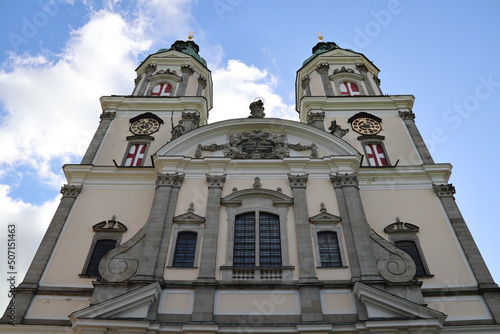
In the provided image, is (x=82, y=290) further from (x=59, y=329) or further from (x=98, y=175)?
(x=98, y=175)

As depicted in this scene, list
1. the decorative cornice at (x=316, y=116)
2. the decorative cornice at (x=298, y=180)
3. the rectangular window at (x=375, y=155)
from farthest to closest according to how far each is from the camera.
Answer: the decorative cornice at (x=316, y=116) < the rectangular window at (x=375, y=155) < the decorative cornice at (x=298, y=180)

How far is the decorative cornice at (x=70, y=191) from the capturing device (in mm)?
19938

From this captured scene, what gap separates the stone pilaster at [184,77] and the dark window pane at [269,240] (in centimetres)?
1356

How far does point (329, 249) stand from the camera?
16.6 m

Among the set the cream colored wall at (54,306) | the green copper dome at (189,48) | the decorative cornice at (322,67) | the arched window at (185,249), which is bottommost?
the cream colored wall at (54,306)

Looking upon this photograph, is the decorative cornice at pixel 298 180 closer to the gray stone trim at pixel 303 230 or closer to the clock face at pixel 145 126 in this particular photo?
the gray stone trim at pixel 303 230

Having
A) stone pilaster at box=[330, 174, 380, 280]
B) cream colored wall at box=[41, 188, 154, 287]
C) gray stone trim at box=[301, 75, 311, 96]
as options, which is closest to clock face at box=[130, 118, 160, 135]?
cream colored wall at box=[41, 188, 154, 287]

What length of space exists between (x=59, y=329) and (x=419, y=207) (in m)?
A: 17.0

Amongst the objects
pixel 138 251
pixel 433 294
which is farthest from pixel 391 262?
pixel 138 251

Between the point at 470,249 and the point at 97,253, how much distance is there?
55.7 feet

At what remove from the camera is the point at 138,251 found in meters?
16.3

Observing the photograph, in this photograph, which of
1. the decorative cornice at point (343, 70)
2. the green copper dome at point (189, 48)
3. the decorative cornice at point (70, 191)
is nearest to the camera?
the decorative cornice at point (70, 191)

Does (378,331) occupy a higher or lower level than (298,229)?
lower

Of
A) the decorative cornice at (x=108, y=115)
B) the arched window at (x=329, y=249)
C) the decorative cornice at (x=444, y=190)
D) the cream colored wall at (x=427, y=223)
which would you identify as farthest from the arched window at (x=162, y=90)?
the decorative cornice at (x=444, y=190)
